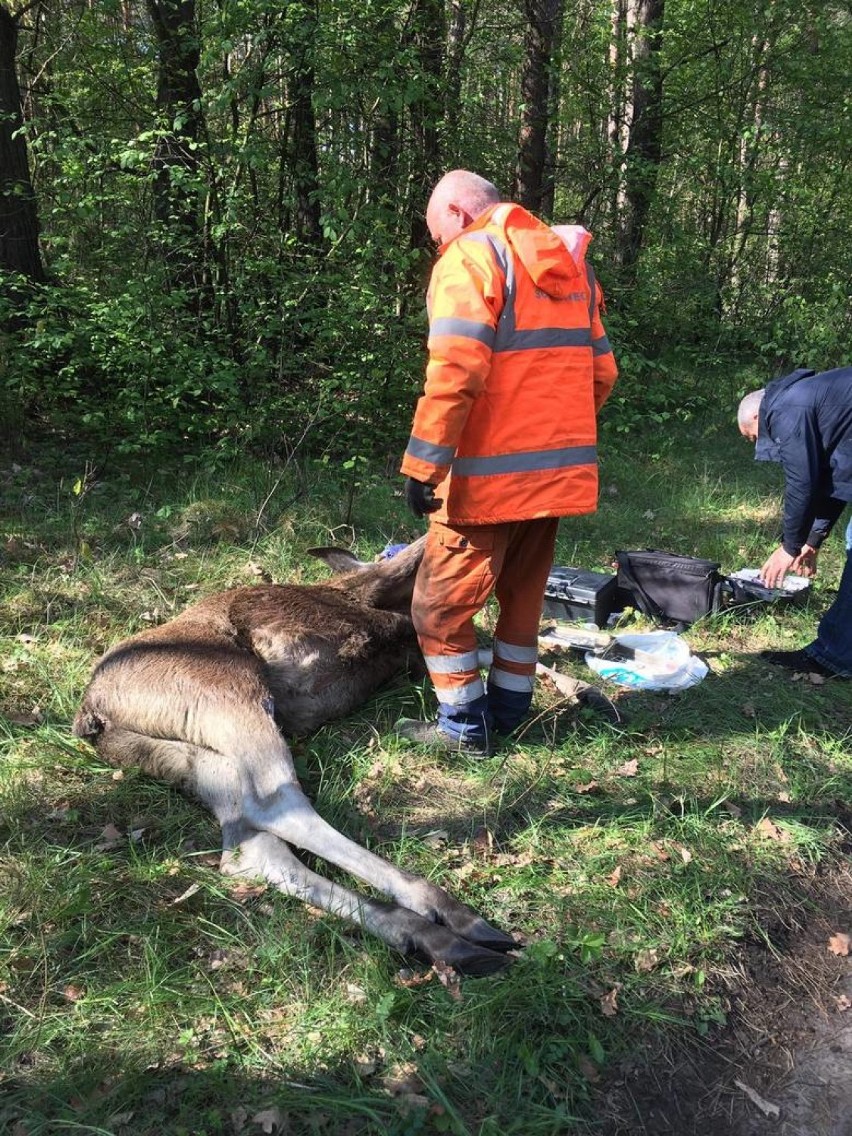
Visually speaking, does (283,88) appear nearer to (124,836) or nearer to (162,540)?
(162,540)

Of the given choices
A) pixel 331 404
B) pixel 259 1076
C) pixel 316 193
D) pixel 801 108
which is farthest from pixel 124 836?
pixel 801 108

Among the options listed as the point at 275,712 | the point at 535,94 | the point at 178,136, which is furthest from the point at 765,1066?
the point at 535,94

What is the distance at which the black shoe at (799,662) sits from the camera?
4.53 metres

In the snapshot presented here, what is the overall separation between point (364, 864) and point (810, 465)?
3086 millimetres

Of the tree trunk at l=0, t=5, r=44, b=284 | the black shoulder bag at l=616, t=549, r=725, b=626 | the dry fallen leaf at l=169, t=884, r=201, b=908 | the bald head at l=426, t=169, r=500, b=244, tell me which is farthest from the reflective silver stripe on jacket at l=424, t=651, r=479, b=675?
the tree trunk at l=0, t=5, r=44, b=284

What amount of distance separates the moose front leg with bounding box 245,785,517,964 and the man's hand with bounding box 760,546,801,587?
2842mm

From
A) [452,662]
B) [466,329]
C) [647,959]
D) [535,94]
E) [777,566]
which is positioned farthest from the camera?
[535,94]

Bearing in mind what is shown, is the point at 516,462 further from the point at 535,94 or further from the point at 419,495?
the point at 535,94

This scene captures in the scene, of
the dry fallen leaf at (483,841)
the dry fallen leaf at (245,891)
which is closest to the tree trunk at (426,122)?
the dry fallen leaf at (483,841)

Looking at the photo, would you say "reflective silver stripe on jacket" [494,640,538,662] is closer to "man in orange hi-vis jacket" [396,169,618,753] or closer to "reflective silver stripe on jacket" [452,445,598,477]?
"man in orange hi-vis jacket" [396,169,618,753]

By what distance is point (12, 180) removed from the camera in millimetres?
7527

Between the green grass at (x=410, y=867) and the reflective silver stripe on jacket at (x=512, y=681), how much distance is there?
0.28 m

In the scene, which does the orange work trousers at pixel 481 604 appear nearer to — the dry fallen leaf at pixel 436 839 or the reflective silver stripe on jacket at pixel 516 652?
the reflective silver stripe on jacket at pixel 516 652

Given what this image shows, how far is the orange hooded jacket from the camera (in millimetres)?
2961
